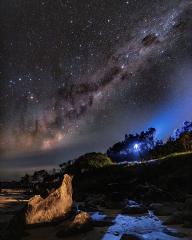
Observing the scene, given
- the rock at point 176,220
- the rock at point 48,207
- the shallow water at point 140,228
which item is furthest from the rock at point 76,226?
the rock at point 176,220

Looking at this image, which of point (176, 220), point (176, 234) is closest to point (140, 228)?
point (176, 220)

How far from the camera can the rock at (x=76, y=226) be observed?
10.1 metres

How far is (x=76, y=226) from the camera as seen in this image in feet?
34.6

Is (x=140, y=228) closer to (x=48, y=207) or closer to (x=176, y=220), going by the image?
(x=176, y=220)

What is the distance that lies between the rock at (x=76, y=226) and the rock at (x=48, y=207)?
6.31ft

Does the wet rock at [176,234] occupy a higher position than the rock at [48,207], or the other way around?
the rock at [48,207]

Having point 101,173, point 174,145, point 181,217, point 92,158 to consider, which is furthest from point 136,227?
point 174,145

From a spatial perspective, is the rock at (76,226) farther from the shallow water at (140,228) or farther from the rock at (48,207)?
the rock at (48,207)

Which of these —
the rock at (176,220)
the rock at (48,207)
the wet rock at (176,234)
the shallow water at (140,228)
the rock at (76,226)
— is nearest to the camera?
the wet rock at (176,234)

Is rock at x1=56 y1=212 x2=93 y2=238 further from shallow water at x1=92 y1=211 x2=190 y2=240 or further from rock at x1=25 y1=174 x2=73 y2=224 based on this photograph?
rock at x1=25 y1=174 x2=73 y2=224

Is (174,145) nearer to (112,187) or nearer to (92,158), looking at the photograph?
(92,158)

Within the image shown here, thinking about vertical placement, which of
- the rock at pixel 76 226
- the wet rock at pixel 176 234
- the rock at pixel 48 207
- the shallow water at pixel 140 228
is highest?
the rock at pixel 48 207

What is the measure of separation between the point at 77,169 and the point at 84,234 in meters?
52.2

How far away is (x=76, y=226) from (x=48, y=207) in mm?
2666
